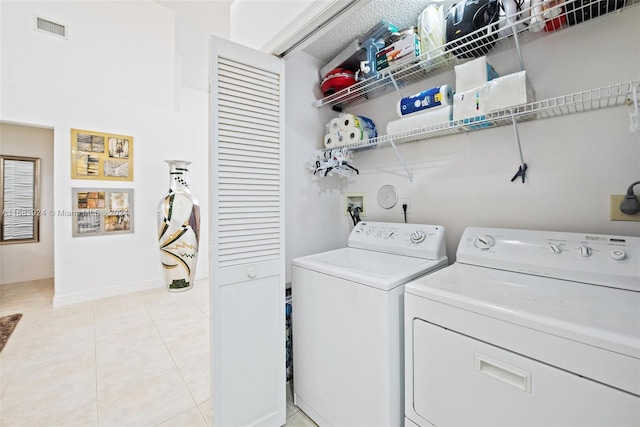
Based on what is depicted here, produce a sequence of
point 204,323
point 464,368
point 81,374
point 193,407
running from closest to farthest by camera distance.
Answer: point 464,368 → point 193,407 → point 81,374 → point 204,323

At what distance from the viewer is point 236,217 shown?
132cm

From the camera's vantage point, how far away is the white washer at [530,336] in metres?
0.68

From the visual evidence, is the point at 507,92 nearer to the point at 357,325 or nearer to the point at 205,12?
the point at 357,325

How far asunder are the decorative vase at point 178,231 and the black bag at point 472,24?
328cm

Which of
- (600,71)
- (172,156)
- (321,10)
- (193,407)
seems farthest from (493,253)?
(172,156)

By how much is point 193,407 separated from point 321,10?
232 cm

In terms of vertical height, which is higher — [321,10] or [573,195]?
[321,10]

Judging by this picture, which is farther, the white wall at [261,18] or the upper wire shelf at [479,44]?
the white wall at [261,18]

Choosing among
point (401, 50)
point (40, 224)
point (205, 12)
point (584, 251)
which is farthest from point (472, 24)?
point (40, 224)

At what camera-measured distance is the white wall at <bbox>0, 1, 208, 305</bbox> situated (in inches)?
126

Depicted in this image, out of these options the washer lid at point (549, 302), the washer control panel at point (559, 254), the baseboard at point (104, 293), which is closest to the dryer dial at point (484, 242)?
the washer control panel at point (559, 254)

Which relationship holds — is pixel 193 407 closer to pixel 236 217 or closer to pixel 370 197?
pixel 236 217

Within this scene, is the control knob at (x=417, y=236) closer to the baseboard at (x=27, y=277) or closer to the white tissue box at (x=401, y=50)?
the white tissue box at (x=401, y=50)

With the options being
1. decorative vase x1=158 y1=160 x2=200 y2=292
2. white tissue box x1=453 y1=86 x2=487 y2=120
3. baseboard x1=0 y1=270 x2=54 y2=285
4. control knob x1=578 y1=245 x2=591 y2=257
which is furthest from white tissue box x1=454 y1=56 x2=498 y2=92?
baseboard x1=0 y1=270 x2=54 y2=285
